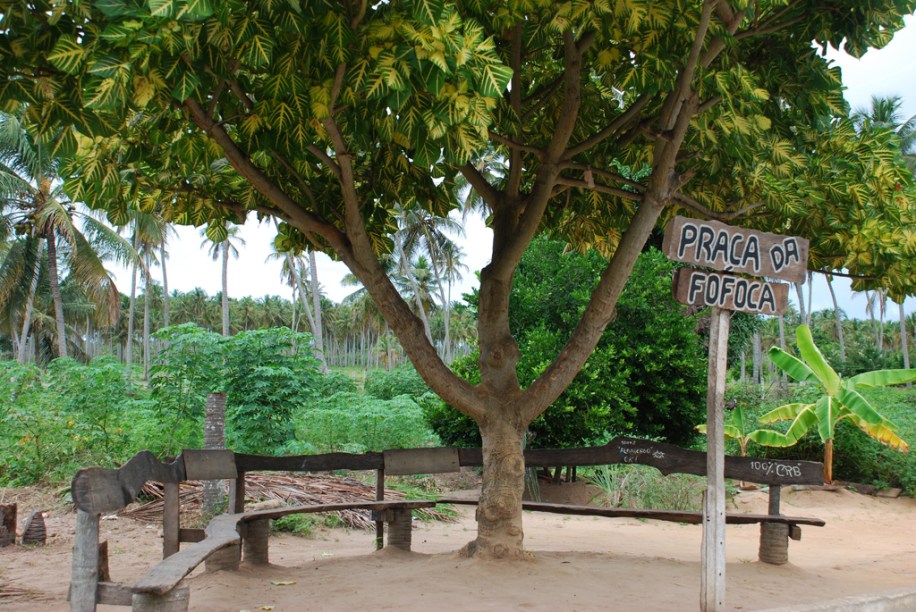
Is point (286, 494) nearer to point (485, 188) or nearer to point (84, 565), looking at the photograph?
point (485, 188)

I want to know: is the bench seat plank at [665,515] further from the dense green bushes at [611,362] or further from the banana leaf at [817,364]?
the banana leaf at [817,364]

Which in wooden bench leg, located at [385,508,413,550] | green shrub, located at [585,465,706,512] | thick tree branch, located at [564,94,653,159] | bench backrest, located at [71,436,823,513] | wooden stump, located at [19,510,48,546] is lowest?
green shrub, located at [585,465,706,512]

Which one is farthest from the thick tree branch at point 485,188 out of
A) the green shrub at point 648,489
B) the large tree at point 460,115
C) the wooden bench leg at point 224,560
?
the green shrub at point 648,489

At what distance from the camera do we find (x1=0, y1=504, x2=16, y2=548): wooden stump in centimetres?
820

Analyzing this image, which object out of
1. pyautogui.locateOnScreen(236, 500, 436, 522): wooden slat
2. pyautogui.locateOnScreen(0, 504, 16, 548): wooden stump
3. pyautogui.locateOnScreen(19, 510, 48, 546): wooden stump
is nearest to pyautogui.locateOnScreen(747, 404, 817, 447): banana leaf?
pyautogui.locateOnScreen(236, 500, 436, 522): wooden slat

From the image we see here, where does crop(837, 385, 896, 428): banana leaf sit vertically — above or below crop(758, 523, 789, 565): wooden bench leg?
above

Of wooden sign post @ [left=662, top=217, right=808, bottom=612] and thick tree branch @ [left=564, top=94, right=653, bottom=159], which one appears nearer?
wooden sign post @ [left=662, top=217, right=808, bottom=612]

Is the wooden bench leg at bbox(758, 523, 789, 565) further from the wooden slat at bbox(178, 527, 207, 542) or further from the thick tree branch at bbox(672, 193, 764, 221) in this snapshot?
the wooden slat at bbox(178, 527, 207, 542)

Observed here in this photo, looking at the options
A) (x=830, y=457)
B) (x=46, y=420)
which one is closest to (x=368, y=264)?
(x=46, y=420)

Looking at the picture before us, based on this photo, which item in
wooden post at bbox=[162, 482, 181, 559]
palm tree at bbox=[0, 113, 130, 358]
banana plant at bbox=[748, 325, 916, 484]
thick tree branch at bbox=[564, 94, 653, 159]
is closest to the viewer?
wooden post at bbox=[162, 482, 181, 559]

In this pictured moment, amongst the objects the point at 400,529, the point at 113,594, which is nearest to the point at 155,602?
the point at 113,594

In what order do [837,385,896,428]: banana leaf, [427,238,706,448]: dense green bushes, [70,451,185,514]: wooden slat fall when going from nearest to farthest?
1. [70,451,185,514]: wooden slat
2. [837,385,896,428]: banana leaf
3. [427,238,706,448]: dense green bushes

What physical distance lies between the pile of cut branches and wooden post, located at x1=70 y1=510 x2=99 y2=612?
596cm

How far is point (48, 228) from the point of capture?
843 inches
